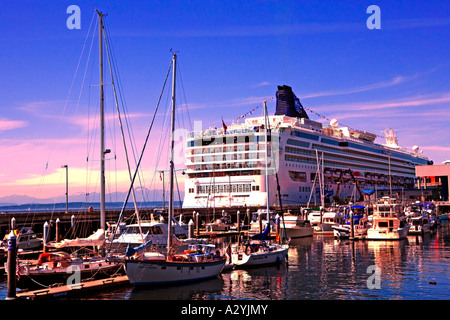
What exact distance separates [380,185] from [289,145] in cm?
4143

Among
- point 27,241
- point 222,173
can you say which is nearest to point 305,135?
point 222,173

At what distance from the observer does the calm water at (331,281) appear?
79.7 feet

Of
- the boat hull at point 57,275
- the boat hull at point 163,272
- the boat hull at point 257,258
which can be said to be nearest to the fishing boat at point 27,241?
the boat hull at point 57,275

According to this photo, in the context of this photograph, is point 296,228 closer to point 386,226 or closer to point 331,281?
point 386,226

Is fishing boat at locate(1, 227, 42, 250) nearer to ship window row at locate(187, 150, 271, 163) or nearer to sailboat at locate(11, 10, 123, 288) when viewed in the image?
sailboat at locate(11, 10, 123, 288)

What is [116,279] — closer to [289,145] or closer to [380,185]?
[289,145]

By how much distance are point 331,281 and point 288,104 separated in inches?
2845

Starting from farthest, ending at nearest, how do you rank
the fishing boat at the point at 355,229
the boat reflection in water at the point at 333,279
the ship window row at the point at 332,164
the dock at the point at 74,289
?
the ship window row at the point at 332,164
the fishing boat at the point at 355,229
the boat reflection in water at the point at 333,279
the dock at the point at 74,289

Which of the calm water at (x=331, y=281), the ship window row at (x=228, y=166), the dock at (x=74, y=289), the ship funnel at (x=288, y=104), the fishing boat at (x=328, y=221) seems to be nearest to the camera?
the dock at (x=74, y=289)

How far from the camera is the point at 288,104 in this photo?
9794 cm

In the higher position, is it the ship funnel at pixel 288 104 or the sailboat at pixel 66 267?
the ship funnel at pixel 288 104

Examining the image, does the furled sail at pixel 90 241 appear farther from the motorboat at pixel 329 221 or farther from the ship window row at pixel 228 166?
the ship window row at pixel 228 166

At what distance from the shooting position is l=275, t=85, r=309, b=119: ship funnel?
97.9 m

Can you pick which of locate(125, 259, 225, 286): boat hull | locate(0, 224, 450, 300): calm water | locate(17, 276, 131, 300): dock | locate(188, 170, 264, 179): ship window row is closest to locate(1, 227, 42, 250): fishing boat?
locate(0, 224, 450, 300): calm water
